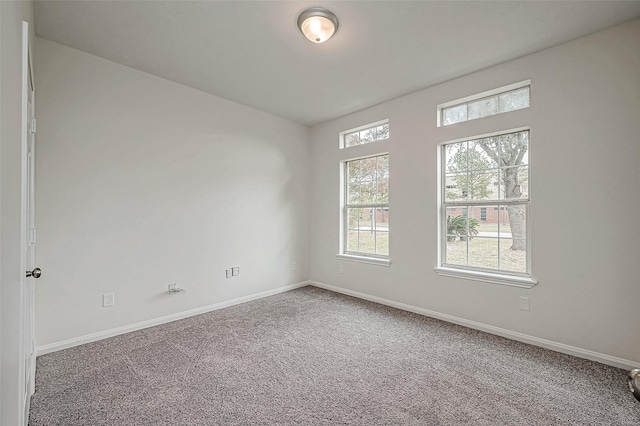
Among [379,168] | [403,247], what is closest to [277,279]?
[403,247]

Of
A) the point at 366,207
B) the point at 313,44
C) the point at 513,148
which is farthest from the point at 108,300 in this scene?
the point at 513,148

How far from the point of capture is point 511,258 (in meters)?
3.04

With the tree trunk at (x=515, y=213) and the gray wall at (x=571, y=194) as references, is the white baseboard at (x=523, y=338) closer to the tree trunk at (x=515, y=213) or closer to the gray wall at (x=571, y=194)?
the gray wall at (x=571, y=194)

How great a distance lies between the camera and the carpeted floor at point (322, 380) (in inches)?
71.9

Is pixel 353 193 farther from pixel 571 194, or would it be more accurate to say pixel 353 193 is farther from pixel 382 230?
pixel 571 194

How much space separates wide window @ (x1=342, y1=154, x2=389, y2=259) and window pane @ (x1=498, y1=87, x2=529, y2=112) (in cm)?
144

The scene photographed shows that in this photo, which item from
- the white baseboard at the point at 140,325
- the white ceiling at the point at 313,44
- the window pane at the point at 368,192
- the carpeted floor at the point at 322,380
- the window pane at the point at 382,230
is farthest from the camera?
the window pane at the point at 368,192

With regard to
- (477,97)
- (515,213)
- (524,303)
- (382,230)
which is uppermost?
(477,97)

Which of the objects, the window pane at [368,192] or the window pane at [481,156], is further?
the window pane at [368,192]

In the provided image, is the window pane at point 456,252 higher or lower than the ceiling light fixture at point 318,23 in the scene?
lower

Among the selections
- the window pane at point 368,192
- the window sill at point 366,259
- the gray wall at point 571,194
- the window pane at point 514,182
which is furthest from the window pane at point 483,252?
the window pane at point 368,192

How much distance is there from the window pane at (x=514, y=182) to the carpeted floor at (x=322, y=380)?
1.44 m

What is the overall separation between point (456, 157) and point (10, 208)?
12.0 ft

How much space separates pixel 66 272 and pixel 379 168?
146 inches
